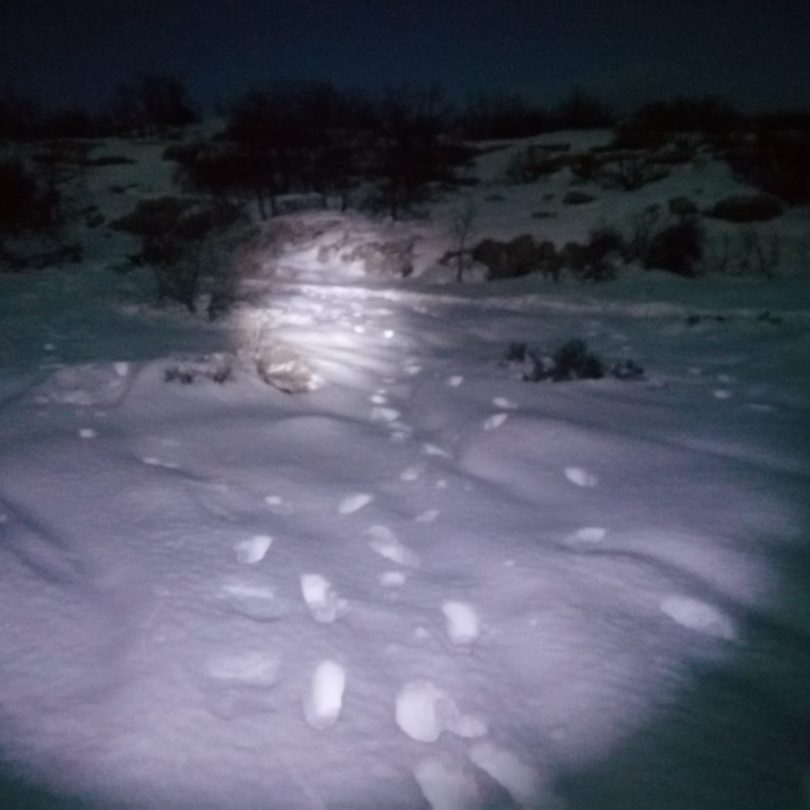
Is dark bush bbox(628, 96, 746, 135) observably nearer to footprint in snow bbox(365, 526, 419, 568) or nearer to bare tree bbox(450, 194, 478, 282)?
bare tree bbox(450, 194, 478, 282)

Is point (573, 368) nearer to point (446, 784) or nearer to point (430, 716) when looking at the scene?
point (430, 716)

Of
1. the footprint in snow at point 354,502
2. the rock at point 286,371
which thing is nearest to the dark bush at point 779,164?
the rock at point 286,371

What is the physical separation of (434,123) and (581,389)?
1070 centimetres

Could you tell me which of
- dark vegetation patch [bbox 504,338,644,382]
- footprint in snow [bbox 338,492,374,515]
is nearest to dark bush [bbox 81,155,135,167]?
dark vegetation patch [bbox 504,338,644,382]

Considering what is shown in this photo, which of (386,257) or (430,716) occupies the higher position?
(430,716)

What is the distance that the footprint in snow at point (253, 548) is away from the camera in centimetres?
212

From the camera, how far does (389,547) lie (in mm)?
2262

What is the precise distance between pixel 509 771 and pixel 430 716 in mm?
213

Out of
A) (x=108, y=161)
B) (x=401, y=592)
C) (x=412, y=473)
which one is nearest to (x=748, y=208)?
(x=412, y=473)

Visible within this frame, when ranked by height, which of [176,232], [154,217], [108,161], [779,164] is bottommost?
[176,232]

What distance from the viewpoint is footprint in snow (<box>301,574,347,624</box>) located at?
73.9 inches

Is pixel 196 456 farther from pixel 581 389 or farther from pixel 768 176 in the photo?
pixel 768 176

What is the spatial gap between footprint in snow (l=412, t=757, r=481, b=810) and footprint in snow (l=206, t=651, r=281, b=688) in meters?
0.43

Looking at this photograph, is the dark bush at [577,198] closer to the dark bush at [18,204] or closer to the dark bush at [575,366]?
the dark bush at [575,366]
